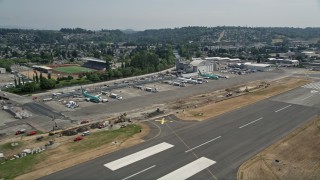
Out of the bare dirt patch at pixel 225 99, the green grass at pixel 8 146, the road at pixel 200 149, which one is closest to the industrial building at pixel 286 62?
the bare dirt patch at pixel 225 99

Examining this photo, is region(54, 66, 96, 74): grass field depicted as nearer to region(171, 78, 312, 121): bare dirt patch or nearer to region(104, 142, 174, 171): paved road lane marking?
region(171, 78, 312, 121): bare dirt patch

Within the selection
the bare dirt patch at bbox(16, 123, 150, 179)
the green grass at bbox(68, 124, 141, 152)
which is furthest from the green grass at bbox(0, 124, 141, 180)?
the bare dirt patch at bbox(16, 123, 150, 179)

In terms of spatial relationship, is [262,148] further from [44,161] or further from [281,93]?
[281,93]

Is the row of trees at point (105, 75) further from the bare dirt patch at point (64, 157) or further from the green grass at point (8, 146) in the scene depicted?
the bare dirt patch at point (64, 157)

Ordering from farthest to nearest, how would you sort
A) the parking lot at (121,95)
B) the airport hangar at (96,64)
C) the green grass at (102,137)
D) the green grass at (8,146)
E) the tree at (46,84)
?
the airport hangar at (96,64), the tree at (46,84), the parking lot at (121,95), the green grass at (8,146), the green grass at (102,137)

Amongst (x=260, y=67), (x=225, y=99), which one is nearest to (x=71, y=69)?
(x=260, y=67)
